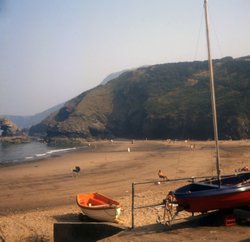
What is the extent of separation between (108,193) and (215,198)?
14.4 m

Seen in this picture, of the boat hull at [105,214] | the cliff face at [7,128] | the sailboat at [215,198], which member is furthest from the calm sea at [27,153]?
the cliff face at [7,128]

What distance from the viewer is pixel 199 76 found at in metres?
106

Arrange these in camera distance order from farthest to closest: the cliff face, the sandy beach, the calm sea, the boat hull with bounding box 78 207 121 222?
the cliff face → the calm sea → the boat hull with bounding box 78 207 121 222 → the sandy beach

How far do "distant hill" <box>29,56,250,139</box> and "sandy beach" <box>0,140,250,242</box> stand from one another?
29136mm

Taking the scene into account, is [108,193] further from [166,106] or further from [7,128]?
[7,128]

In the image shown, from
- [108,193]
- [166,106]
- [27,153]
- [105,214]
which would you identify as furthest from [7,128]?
[105,214]

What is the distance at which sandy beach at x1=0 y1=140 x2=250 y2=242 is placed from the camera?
11.2 metres

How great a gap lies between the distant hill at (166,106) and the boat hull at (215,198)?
57.6 meters

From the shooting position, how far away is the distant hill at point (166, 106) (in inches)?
2911

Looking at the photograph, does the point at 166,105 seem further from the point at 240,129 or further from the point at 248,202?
the point at 248,202

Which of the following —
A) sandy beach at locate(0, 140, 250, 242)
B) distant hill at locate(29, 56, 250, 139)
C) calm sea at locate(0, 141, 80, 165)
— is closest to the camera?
sandy beach at locate(0, 140, 250, 242)

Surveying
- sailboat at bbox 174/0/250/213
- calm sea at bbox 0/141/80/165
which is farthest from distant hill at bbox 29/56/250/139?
sailboat at bbox 174/0/250/213

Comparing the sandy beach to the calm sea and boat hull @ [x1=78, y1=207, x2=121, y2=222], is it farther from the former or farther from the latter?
the calm sea

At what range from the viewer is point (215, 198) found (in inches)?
445
